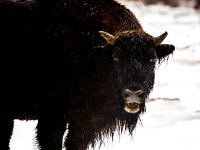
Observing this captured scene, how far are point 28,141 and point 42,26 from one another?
249 centimetres

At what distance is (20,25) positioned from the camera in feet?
19.9

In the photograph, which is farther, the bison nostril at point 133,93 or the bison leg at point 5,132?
the bison leg at point 5,132

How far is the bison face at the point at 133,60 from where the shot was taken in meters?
5.27

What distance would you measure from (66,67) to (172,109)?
13.8 ft

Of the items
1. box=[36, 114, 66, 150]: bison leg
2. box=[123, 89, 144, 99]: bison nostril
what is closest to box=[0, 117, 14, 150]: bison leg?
box=[36, 114, 66, 150]: bison leg

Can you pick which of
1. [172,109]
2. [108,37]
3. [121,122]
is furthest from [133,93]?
[172,109]

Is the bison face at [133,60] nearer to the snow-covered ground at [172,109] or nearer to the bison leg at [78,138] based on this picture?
the bison leg at [78,138]

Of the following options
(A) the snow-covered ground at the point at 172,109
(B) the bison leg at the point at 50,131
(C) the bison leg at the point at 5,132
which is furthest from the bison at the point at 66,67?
(A) the snow-covered ground at the point at 172,109

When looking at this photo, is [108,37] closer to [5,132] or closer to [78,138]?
[78,138]

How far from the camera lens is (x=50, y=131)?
6.00 m

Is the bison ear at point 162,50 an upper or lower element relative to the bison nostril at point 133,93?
upper

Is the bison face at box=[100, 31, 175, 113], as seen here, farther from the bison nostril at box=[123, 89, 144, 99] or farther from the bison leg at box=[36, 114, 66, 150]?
the bison leg at box=[36, 114, 66, 150]

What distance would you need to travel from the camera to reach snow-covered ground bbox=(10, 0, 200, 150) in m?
7.88

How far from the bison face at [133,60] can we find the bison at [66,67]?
5cm
